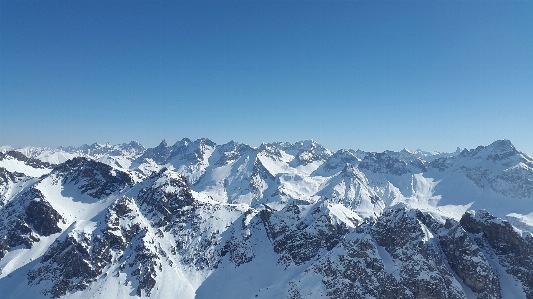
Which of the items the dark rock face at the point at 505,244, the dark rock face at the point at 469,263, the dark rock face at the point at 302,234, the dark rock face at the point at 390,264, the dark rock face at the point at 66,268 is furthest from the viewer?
the dark rock face at the point at 302,234

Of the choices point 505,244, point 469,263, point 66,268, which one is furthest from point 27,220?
point 505,244

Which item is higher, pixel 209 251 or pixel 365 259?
pixel 209 251

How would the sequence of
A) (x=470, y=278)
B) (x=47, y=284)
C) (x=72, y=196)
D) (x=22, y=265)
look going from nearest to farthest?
(x=470, y=278)
(x=47, y=284)
(x=22, y=265)
(x=72, y=196)

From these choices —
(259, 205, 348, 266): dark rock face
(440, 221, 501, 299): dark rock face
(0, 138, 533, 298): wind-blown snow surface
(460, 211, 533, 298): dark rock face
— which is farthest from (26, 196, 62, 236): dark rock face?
(460, 211, 533, 298): dark rock face

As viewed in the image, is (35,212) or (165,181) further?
(165,181)

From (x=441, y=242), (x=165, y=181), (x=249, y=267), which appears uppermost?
(x=165, y=181)

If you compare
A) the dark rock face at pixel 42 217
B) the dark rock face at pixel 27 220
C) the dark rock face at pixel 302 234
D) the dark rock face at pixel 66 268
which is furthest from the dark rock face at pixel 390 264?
the dark rock face at pixel 27 220

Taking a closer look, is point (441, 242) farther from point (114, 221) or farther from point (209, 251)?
point (114, 221)

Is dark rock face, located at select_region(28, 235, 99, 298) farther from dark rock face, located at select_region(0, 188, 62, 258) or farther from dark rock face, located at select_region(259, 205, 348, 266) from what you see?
dark rock face, located at select_region(259, 205, 348, 266)

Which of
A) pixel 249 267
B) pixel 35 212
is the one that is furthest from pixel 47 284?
pixel 249 267

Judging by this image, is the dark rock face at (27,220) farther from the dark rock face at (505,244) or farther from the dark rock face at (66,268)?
the dark rock face at (505,244)

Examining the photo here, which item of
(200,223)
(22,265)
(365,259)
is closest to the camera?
(365,259)
